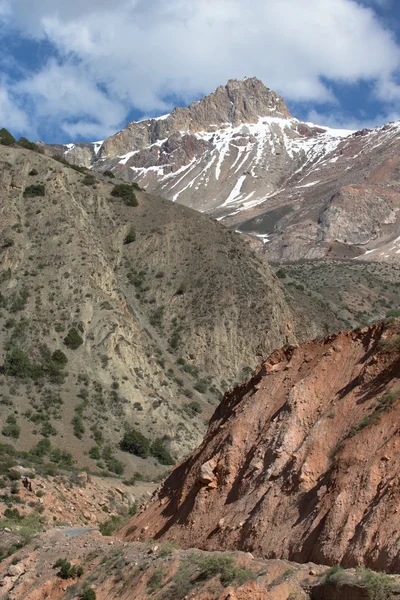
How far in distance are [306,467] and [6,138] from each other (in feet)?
241

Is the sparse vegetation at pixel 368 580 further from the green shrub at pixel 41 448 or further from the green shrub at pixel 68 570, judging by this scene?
the green shrub at pixel 41 448

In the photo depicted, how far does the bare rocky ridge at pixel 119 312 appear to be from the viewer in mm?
49438

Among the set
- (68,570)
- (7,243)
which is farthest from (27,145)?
(68,570)

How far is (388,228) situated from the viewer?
577ft

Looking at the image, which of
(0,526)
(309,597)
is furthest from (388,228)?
(309,597)

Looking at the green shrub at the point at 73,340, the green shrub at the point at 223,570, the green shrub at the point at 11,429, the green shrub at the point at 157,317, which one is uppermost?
the green shrub at the point at 157,317

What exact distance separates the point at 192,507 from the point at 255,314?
52.6m

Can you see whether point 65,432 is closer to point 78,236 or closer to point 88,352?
point 88,352

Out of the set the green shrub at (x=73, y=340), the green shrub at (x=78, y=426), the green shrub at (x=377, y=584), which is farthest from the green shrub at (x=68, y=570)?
the green shrub at (x=73, y=340)

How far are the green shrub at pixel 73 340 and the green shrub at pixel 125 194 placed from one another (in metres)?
26.7

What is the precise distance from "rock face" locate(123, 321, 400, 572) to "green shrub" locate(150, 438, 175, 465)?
26342mm

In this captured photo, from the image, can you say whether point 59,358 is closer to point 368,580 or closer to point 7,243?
point 7,243

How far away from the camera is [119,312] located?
195 ft

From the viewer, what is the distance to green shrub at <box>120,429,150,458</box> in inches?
1854
